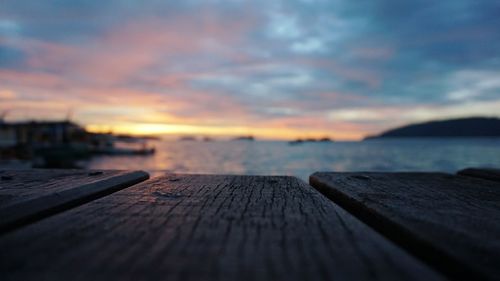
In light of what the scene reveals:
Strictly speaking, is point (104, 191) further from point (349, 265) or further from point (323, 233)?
point (349, 265)

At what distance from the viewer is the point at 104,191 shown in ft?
4.58

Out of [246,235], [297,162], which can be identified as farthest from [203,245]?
[297,162]

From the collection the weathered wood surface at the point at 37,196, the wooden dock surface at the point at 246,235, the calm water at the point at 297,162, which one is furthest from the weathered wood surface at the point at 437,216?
the calm water at the point at 297,162

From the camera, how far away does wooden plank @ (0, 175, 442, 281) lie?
23.9 inches

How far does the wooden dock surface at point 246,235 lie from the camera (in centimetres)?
62

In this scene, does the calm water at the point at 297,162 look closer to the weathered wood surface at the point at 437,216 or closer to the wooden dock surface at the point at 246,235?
the weathered wood surface at the point at 437,216

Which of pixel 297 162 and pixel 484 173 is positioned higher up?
pixel 484 173

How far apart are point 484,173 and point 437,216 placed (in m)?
1.42

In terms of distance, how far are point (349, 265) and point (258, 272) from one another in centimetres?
20

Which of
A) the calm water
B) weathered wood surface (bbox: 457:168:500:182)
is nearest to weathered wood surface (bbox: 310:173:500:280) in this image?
weathered wood surface (bbox: 457:168:500:182)

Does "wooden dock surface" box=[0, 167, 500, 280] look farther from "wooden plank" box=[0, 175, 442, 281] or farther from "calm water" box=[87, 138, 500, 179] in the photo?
"calm water" box=[87, 138, 500, 179]

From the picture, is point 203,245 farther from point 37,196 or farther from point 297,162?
point 297,162

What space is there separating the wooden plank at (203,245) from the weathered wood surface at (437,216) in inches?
3.0

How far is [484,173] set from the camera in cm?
198
